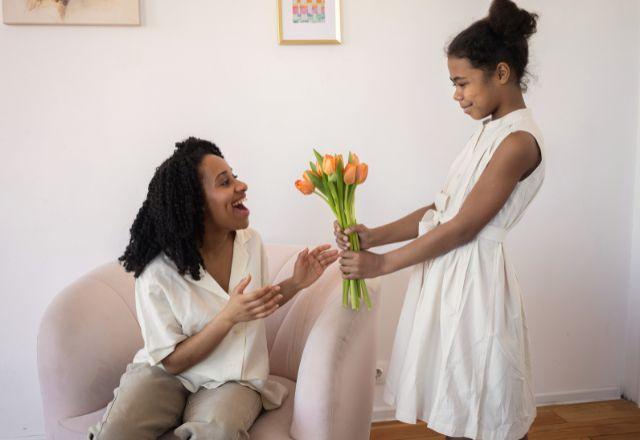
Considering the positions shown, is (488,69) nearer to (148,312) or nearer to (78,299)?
(148,312)

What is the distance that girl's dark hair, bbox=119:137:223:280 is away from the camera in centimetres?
134

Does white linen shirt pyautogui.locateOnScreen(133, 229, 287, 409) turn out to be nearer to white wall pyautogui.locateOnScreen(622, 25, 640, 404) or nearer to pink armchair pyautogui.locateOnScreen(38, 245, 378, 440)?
pink armchair pyautogui.locateOnScreen(38, 245, 378, 440)

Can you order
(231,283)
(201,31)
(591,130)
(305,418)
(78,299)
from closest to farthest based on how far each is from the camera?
(305,418)
(231,283)
(78,299)
(201,31)
(591,130)

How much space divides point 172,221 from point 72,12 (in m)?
0.98

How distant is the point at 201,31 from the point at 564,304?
1.82 metres

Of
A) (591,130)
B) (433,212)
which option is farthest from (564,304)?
(433,212)

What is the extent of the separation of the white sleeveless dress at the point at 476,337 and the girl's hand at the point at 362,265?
0.43ft

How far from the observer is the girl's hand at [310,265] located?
1480mm

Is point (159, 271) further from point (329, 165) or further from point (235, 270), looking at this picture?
point (329, 165)

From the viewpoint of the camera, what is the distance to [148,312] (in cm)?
132

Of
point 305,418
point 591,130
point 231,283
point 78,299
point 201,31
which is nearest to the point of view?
point 305,418

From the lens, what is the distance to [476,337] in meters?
1.24

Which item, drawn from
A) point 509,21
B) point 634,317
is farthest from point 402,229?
point 634,317

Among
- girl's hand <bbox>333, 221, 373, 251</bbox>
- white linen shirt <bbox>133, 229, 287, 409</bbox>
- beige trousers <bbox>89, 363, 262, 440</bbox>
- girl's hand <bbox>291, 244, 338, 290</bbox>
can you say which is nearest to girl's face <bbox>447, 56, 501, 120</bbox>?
girl's hand <bbox>333, 221, 373, 251</bbox>
